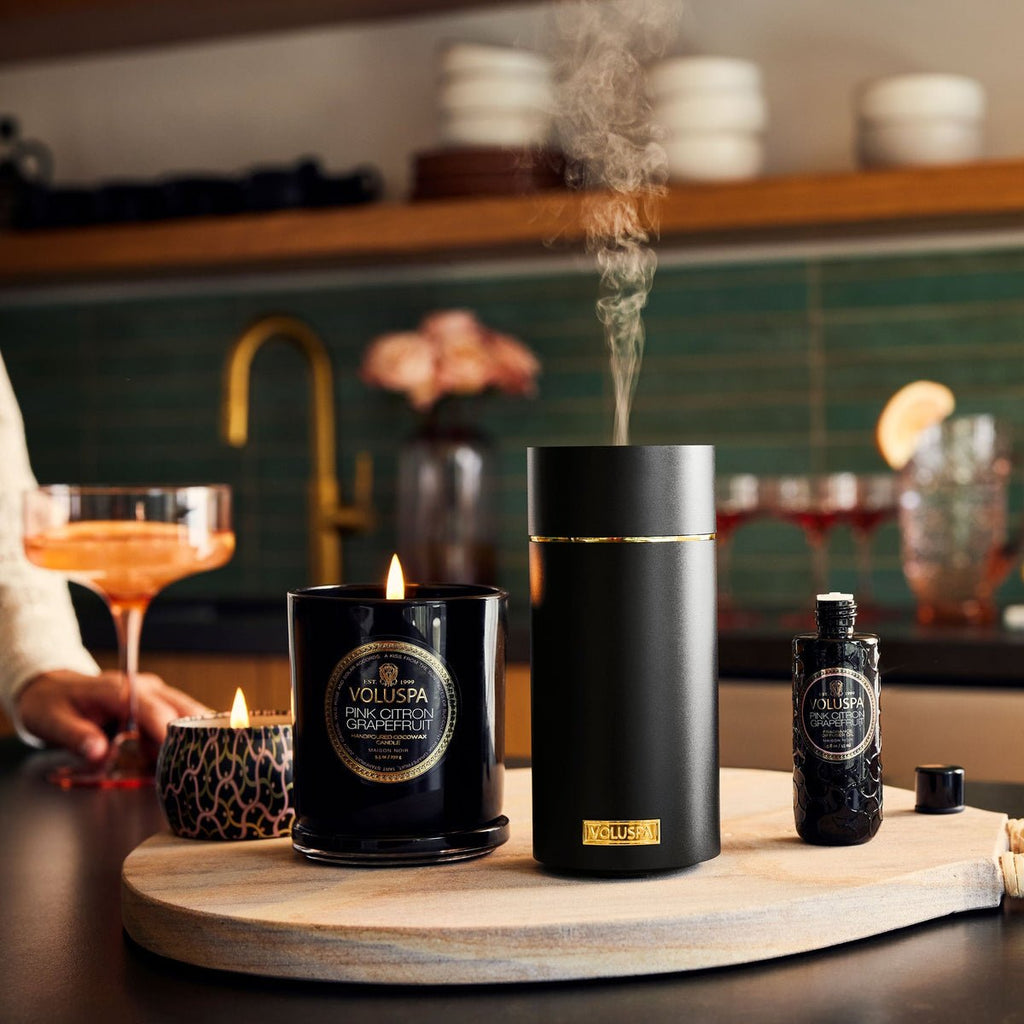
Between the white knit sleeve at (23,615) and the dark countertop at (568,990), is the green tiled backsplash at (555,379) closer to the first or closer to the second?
the white knit sleeve at (23,615)

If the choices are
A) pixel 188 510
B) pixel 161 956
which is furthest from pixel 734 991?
pixel 188 510

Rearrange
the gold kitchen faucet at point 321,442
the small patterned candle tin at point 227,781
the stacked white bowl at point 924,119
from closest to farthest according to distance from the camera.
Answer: the small patterned candle tin at point 227,781 < the stacked white bowl at point 924,119 < the gold kitchen faucet at point 321,442

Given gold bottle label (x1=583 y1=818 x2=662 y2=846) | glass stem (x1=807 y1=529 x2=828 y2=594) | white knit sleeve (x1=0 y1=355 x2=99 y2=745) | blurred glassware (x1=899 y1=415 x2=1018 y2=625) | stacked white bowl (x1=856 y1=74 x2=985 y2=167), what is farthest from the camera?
glass stem (x1=807 y1=529 x2=828 y2=594)

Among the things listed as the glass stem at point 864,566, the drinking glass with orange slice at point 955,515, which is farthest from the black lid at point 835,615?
the glass stem at point 864,566

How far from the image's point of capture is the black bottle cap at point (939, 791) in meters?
0.88

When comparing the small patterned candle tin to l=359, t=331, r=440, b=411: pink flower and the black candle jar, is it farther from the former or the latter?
l=359, t=331, r=440, b=411: pink flower

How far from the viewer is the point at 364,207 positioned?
273 cm

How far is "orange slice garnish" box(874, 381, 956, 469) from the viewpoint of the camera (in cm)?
238

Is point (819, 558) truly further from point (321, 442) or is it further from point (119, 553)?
point (119, 553)

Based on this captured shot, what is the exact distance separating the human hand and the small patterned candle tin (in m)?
0.34

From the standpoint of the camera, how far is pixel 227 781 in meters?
0.85

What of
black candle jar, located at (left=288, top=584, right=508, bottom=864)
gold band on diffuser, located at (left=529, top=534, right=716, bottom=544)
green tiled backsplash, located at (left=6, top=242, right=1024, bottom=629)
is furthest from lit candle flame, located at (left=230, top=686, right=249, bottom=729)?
green tiled backsplash, located at (left=6, top=242, right=1024, bottom=629)

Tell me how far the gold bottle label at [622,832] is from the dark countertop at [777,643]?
1134mm

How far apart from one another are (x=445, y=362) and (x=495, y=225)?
25 centimetres
